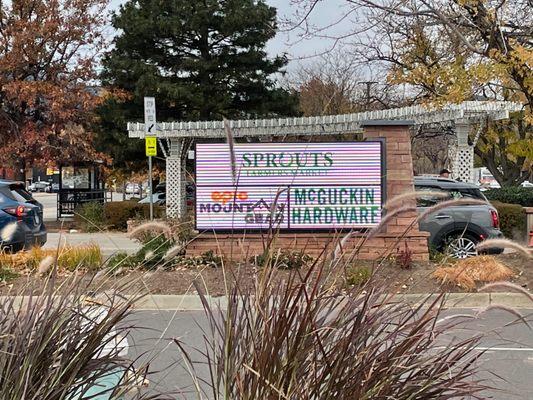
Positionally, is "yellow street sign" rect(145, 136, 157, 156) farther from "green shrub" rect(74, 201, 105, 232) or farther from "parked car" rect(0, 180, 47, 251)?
"green shrub" rect(74, 201, 105, 232)

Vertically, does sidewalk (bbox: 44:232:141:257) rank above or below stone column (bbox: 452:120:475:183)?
below

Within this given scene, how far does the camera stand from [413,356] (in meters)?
2.34

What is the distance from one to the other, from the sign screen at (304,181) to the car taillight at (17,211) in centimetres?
405

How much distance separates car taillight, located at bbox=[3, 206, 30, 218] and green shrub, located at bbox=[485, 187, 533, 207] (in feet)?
50.8

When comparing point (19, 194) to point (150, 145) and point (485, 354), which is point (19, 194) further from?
point (485, 354)

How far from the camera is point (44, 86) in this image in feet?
77.8

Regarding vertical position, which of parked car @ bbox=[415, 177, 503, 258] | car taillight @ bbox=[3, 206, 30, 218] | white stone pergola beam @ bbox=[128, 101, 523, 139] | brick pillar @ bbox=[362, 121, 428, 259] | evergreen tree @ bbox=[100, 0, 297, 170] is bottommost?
parked car @ bbox=[415, 177, 503, 258]

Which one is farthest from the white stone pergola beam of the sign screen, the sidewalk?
the sign screen

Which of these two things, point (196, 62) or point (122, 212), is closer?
point (122, 212)

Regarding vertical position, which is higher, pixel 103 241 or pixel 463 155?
pixel 463 155

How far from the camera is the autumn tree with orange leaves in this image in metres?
23.6

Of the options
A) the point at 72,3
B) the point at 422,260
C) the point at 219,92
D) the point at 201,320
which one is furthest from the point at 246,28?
the point at 201,320

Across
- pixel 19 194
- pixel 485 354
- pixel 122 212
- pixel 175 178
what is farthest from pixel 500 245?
pixel 122 212

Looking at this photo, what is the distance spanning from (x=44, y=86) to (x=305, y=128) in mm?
10323
